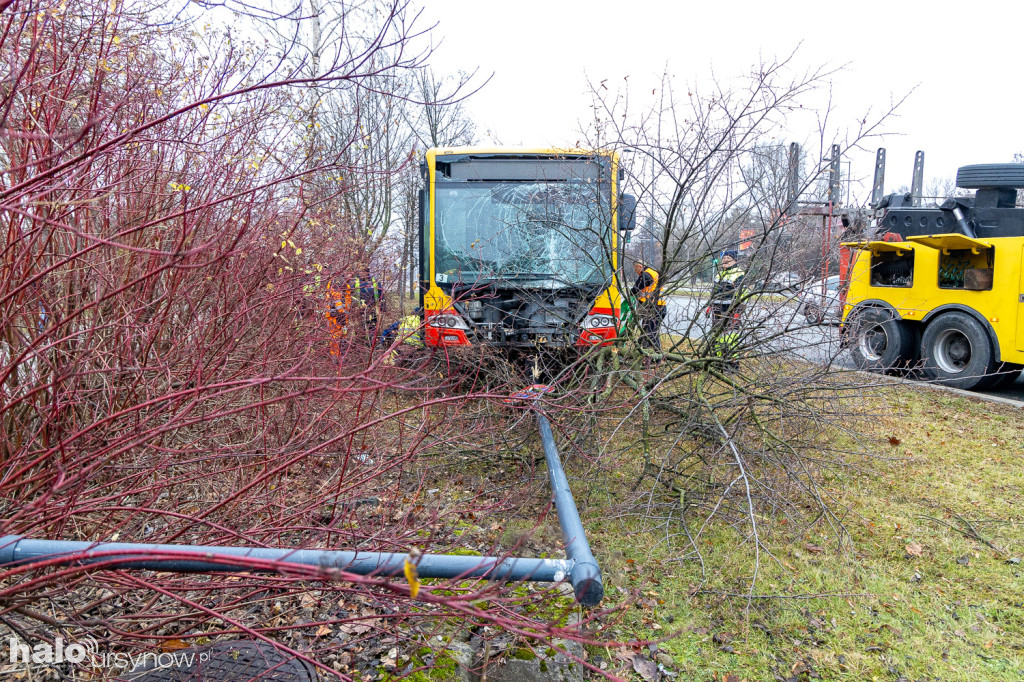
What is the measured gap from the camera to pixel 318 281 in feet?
16.3

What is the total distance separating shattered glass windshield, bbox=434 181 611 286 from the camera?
18.8 ft

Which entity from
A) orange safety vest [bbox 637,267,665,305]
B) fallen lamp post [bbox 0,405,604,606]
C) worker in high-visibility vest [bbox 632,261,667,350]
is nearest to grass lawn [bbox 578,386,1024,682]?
fallen lamp post [bbox 0,405,604,606]

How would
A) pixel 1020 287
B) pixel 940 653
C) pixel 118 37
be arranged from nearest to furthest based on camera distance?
1. pixel 940 653
2. pixel 118 37
3. pixel 1020 287

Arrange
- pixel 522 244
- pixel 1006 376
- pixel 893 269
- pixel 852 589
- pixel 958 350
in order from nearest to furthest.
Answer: pixel 852 589, pixel 522 244, pixel 1006 376, pixel 958 350, pixel 893 269

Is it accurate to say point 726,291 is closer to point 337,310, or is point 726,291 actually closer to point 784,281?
point 784,281

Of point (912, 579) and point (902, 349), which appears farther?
point (902, 349)

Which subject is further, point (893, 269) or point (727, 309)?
point (893, 269)

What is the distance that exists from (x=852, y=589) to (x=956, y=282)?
7.29 meters

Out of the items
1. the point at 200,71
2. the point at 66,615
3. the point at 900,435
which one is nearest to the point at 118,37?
the point at 200,71

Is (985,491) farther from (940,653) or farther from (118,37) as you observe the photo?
(118,37)

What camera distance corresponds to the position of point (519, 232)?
6.71 meters

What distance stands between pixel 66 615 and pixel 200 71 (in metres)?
3.54

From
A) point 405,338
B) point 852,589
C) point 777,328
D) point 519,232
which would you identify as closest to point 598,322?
point 777,328

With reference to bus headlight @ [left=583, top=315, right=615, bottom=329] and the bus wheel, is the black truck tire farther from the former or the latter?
bus headlight @ [left=583, top=315, right=615, bottom=329]
